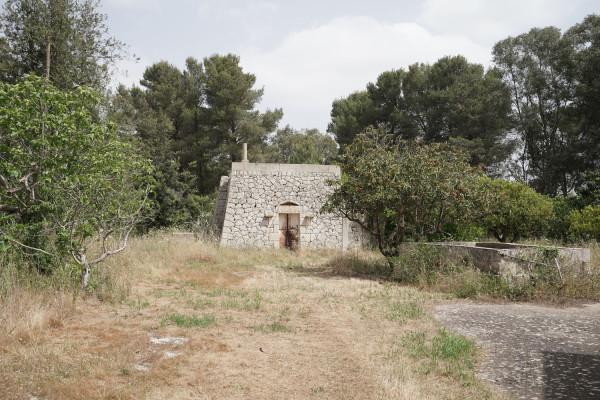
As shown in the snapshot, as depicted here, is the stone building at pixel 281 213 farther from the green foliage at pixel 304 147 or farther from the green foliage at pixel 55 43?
the green foliage at pixel 304 147

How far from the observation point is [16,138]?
7.20 meters

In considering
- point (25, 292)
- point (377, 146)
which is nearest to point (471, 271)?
point (377, 146)

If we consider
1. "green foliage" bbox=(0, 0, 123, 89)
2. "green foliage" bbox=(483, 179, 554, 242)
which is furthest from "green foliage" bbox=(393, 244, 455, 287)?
"green foliage" bbox=(0, 0, 123, 89)

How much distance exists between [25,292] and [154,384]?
324 cm

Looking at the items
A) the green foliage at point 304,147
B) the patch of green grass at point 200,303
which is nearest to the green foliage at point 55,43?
the patch of green grass at point 200,303

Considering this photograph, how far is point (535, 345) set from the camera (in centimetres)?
547

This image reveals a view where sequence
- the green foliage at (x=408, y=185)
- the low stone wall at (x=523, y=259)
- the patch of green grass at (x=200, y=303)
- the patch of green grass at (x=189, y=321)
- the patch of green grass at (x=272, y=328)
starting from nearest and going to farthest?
the patch of green grass at (x=272, y=328) → the patch of green grass at (x=189, y=321) → the patch of green grass at (x=200, y=303) → the low stone wall at (x=523, y=259) → the green foliage at (x=408, y=185)

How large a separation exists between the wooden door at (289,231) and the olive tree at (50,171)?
32.2 ft

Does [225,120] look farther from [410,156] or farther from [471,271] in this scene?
[471,271]

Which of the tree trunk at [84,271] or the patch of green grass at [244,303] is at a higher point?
the tree trunk at [84,271]

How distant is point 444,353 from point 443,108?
25.9m

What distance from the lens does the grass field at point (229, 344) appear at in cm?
411

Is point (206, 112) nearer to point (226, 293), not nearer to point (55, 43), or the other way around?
point (55, 43)

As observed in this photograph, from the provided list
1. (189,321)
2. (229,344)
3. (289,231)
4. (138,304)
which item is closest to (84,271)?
(138,304)
